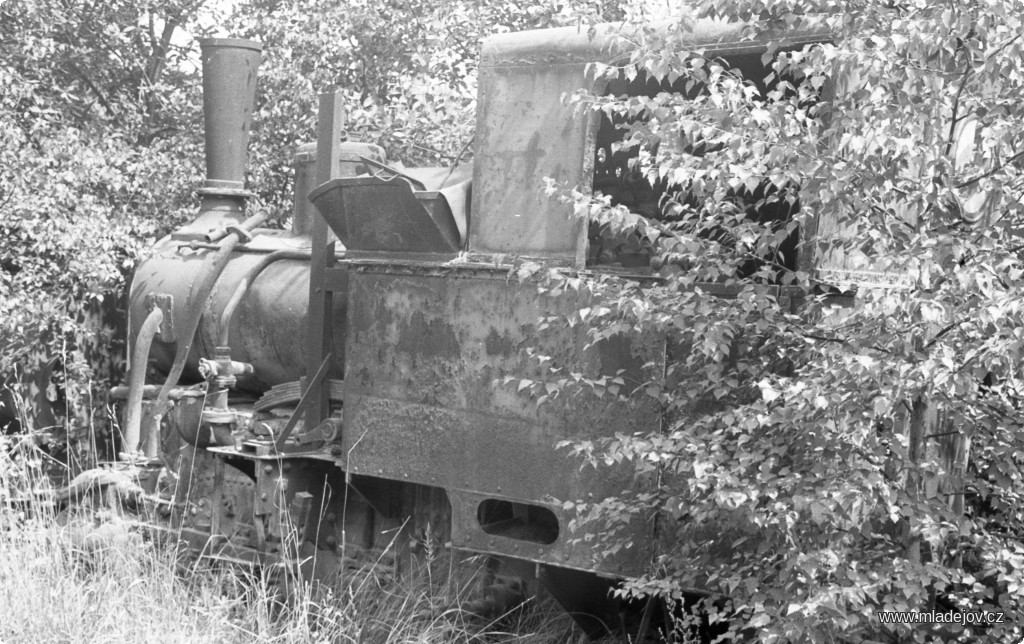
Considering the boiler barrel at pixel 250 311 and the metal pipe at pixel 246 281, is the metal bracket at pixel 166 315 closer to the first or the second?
the boiler barrel at pixel 250 311

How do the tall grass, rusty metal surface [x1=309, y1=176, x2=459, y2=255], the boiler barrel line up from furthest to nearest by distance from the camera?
the boiler barrel
rusty metal surface [x1=309, y1=176, x2=459, y2=255]
the tall grass

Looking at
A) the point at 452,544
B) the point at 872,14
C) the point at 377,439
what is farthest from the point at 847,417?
the point at 377,439

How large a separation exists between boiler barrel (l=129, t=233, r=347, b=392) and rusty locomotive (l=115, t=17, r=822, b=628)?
0.05 feet

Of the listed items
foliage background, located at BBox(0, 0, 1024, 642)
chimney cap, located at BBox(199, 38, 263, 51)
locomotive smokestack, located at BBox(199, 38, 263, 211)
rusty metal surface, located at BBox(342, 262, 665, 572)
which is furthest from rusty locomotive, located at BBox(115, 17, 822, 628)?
chimney cap, located at BBox(199, 38, 263, 51)

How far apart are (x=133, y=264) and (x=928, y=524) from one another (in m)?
5.18

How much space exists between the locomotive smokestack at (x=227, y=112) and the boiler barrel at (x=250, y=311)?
0.42 metres

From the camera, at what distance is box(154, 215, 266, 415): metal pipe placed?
20.5ft

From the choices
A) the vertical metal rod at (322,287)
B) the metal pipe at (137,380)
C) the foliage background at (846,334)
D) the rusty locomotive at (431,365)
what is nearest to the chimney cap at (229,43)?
the rusty locomotive at (431,365)

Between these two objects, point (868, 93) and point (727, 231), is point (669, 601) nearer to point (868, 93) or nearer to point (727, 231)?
point (727, 231)

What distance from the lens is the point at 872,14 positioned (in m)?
3.45

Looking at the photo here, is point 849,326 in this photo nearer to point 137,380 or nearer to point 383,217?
point 383,217

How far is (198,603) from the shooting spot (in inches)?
190

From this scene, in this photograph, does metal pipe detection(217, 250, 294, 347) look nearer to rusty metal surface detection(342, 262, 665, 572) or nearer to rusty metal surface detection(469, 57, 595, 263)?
rusty metal surface detection(342, 262, 665, 572)

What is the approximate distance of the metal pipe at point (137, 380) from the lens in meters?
6.24
